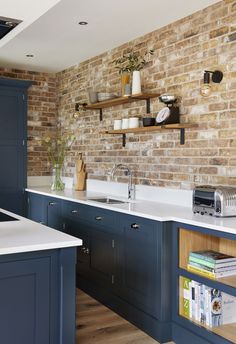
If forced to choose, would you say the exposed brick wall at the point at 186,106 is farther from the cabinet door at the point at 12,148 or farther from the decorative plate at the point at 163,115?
the cabinet door at the point at 12,148

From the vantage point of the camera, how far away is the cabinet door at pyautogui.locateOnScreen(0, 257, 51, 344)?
2227mm

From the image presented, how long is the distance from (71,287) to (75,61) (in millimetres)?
3681

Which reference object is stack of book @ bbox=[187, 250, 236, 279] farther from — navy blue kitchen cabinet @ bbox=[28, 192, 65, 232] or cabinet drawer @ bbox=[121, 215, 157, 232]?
navy blue kitchen cabinet @ bbox=[28, 192, 65, 232]

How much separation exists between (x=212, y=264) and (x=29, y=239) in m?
1.22

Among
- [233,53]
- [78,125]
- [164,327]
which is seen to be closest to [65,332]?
[164,327]

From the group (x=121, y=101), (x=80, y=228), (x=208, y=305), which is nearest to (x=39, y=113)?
(x=121, y=101)

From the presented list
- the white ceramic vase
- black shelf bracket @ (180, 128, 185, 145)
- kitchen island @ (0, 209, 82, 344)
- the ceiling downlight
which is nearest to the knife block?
the white ceramic vase

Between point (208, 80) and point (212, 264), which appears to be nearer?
point (212, 264)

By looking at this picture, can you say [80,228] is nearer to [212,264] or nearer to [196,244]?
[196,244]

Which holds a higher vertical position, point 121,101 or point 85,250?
point 121,101

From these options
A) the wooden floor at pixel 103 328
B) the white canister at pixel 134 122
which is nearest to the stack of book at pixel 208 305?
the wooden floor at pixel 103 328

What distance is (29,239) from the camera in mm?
2361

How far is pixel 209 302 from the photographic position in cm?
287

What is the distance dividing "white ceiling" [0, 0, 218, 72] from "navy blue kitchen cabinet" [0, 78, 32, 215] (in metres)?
0.42
